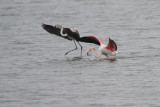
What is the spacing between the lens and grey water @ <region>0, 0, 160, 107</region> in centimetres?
1117

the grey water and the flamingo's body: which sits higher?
the flamingo's body

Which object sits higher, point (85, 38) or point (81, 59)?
point (85, 38)

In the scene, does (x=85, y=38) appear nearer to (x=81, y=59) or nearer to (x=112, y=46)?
(x=81, y=59)

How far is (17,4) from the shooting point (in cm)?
2700

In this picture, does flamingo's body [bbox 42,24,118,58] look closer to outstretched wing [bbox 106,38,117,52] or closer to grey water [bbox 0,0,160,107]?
outstretched wing [bbox 106,38,117,52]

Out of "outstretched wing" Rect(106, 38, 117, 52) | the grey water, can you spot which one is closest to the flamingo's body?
"outstretched wing" Rect(106, 38, 117, 52)

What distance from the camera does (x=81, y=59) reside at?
50.4 ft

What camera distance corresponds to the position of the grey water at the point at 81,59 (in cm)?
1117

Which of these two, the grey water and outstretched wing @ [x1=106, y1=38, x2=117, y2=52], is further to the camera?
outstretched wing @ [x1=106, y1=38, x2=117, y2=52]

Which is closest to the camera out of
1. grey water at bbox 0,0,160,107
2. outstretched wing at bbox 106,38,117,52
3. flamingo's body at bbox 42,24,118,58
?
grey water at bbox 0,0,160,107

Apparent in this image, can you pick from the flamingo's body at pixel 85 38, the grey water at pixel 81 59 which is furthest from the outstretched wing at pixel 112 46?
the grey water at pixel 81 59

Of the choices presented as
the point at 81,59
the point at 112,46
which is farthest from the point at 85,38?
the point at 112,46

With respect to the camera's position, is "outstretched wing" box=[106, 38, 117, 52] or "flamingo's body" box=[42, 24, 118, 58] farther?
"flamingo's body" box=[42, 24, 118, 58]

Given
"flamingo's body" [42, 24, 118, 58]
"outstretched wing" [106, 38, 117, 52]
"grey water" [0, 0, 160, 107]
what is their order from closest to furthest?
"grey water" [0, 0, 160, 107] < "outstretched wing" [106, 38, 117, 52] < "flamingo's body" [42, 24, 118, 58]
